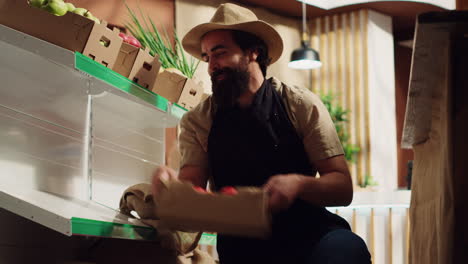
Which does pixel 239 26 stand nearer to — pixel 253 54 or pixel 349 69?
pixel 253 54

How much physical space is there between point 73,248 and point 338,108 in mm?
5286

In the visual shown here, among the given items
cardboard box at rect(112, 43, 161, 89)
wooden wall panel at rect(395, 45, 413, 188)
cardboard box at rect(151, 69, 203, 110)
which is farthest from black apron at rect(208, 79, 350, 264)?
wooden wall panel at rect(395, 45, 413, 188)

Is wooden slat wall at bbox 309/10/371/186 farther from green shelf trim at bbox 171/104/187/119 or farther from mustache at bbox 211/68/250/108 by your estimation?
mustache at bbox 211/68/250/108

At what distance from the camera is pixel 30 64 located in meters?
1.83

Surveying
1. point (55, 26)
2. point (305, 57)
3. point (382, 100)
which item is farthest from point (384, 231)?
point (382, 100)

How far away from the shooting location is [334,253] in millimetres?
1538

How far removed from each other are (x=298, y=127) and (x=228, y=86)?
257 millimetres

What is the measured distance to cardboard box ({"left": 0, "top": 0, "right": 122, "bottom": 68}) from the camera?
1.70m

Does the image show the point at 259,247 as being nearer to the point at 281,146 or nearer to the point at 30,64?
the point at 281,146

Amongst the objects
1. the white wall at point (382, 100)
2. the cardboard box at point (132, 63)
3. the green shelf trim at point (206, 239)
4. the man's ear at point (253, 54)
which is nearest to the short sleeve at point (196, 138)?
the man's ear at point (253, 54)

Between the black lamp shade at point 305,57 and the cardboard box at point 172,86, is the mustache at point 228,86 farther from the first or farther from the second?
the black lamp shade at point 305,57

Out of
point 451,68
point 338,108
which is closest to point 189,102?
point 451,68

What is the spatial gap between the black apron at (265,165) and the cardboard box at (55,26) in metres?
0.47

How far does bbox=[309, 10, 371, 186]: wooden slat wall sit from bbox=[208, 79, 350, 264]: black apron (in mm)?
5524
